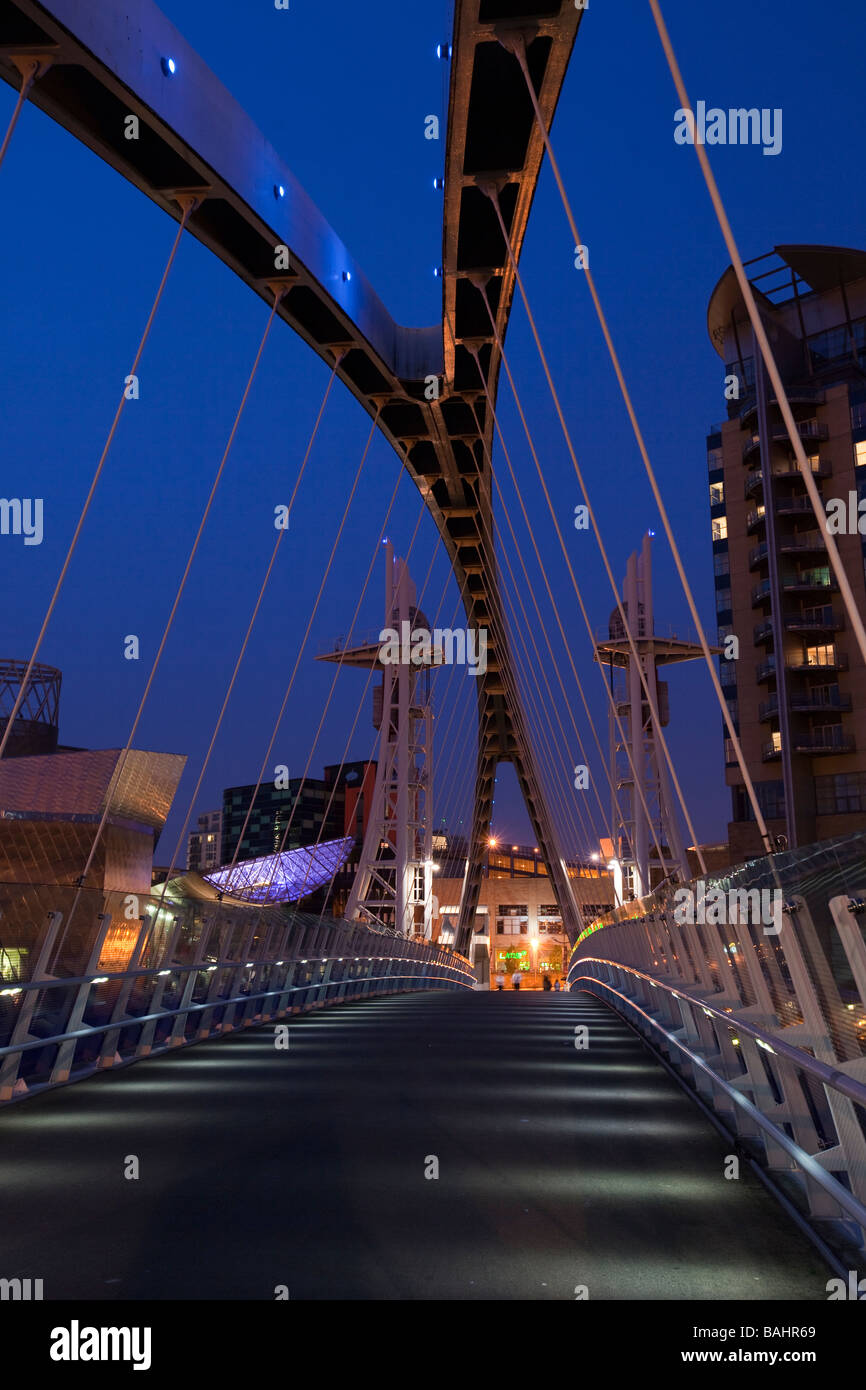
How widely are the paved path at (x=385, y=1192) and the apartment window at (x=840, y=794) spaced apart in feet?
160

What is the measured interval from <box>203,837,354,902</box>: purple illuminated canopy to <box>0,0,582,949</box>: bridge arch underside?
62.4 m

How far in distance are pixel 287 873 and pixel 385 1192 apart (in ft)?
300

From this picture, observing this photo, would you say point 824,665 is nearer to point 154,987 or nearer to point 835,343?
point 835,343

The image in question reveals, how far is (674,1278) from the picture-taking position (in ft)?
16.5

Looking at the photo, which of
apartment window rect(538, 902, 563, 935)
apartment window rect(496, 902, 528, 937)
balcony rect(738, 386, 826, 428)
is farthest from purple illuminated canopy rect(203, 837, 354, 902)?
balcony rect(738, 386, 826, 428)

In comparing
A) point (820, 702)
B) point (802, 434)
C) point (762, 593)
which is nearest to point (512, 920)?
point (762, 593)

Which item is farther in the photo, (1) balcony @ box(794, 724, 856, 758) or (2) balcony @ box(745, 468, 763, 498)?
(2) balcony @ box(745, 468, 763, 498)

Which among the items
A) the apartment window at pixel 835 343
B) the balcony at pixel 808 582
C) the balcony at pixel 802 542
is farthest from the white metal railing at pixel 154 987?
the apartment window at pixel 835 343

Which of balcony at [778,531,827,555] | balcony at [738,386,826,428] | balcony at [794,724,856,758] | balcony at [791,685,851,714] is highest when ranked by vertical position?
balcony at [738,386,826,428]

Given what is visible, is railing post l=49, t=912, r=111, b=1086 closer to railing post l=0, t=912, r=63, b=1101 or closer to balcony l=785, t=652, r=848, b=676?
railing post l=0, t=912, r=63, b=1101

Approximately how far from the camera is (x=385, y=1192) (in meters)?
6.62

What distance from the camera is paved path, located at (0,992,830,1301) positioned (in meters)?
5.05

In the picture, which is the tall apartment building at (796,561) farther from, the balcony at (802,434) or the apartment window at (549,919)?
the apartment window at (549,919)

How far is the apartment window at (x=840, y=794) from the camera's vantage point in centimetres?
5824
